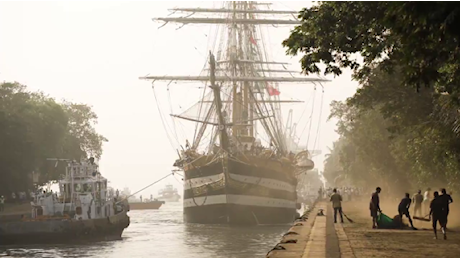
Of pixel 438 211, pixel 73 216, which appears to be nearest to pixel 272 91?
pixel 73 216

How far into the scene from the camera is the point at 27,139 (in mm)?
71875

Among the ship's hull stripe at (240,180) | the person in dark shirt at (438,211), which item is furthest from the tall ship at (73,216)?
the person in dark shirt at (438,211)

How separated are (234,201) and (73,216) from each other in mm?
17555

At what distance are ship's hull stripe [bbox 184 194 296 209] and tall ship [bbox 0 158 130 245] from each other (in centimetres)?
1012

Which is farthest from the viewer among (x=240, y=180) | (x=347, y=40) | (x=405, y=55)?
(x=240, y=180)

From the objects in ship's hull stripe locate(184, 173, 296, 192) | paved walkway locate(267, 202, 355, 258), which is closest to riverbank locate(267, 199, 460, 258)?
paved walkway locate(267, 202, 355, 258)

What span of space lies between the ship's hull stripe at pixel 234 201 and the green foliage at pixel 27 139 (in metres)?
15.8

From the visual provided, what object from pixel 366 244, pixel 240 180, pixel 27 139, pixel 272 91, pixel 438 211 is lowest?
pixel 366 244

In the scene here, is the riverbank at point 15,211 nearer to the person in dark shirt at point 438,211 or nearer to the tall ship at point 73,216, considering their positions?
the tall ship at point 73,216

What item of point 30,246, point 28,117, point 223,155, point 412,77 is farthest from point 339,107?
point 412,77

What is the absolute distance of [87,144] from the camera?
10575 cm

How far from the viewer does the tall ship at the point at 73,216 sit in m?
A: 43.8

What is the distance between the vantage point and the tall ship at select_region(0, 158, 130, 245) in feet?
144

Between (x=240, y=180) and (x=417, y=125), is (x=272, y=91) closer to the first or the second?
(x=240, y=180)
